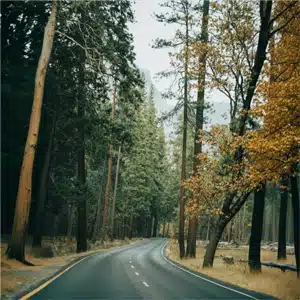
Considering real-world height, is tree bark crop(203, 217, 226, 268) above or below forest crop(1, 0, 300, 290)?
below

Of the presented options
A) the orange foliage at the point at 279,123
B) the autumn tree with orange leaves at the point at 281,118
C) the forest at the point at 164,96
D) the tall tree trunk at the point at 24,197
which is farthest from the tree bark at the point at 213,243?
the tall tree trunk at the point at 24,197

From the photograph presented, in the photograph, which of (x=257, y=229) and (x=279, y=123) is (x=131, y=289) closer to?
(x=279, y=123)

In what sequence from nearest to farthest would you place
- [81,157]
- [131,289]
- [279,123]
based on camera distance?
[131,289] → [279,123] → [81,157]

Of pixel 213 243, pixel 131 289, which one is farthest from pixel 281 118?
pixel 213 243

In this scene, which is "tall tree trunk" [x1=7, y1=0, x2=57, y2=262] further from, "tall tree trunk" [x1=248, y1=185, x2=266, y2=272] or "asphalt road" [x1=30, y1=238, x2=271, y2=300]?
"tall tree trunk" [x1=248, y1=185, x2=266, y2=272]

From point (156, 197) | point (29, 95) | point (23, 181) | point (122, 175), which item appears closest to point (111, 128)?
point (29, 95)

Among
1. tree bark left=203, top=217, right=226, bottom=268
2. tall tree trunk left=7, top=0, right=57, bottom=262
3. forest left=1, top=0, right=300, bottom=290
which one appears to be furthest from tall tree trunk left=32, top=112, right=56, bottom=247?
tree bark left=203, top=217, right=226, bottom=268

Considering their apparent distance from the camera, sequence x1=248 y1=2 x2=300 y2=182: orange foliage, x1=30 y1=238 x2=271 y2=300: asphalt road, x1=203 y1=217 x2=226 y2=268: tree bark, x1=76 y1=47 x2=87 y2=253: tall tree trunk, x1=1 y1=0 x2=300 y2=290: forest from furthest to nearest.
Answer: x1=76 y1=47 x2=87 y2=253: tall tree trunk < x1=203 y1=217 x2=226 y2=268: tree bark < x1=1 y1=0 x2=300 y2=290: forest < x1=248 y1=2 x2=300 y2=182: orange foliage < x1=30 y1=238 x2=271 y2=300: asphalt road

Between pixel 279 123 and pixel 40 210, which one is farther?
pixel 40 210

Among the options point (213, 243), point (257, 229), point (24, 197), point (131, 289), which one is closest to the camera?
point (131, 289)

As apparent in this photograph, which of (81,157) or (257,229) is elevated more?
(81,157)

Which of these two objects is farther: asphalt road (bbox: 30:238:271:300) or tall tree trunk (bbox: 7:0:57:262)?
tall tree trunk (bbox: 7:0:57:262)

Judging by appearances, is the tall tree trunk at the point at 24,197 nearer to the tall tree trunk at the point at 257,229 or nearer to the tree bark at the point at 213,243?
the tree bark at the point at 213,243

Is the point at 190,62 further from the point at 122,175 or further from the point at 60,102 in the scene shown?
the point at 122,175
